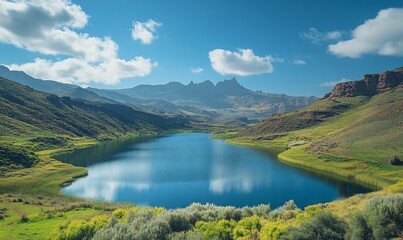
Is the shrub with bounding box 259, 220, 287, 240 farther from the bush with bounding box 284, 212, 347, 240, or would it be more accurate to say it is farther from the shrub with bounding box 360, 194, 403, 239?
the shrub with bounding box 360, 194, 403, 239

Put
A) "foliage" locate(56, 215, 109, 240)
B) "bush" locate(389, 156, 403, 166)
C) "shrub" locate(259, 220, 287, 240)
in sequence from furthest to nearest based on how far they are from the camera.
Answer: "bush" locate(389, 156, 403, 166)
"foliage" locate(56, 215, 109, 240)
"shrub" locate(259, 220, 287, 240)

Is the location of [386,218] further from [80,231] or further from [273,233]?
[80,231]

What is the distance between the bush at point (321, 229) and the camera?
28.4m

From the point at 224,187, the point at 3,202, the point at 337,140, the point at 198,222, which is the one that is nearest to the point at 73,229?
the point at 198,222

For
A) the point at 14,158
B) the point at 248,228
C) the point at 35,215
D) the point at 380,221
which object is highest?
the point at 380,221

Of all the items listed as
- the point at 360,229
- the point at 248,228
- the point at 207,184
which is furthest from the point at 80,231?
the point at 207,184

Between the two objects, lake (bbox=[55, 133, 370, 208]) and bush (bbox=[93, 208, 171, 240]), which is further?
lake (bbox=[55, 133, 370, 208])

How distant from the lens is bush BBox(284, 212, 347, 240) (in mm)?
28391

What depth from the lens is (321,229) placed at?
28.9m

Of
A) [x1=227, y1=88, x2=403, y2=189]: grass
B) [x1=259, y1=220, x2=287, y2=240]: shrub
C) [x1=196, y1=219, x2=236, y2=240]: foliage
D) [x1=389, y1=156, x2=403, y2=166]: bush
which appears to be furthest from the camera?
[x1=389, y1=156, x2=403, y2=166]: bush

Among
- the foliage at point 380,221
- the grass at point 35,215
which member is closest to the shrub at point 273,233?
the foliage at point 380,221

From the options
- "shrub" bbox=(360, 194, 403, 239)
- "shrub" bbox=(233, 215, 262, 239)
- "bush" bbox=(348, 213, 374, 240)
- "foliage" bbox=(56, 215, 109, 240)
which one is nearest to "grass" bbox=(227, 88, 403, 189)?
"shrub" bbox=(233, 215, 262, 239)

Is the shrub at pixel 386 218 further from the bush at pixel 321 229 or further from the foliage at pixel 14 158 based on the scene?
the foliage at pixel 14 158

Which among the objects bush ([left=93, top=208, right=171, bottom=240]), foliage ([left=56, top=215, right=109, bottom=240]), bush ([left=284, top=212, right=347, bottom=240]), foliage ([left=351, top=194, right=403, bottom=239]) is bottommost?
foliage ([left=56, top=215, right=109, bottom=240])
